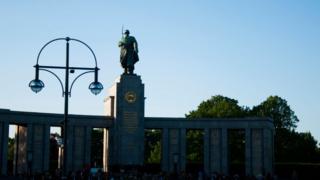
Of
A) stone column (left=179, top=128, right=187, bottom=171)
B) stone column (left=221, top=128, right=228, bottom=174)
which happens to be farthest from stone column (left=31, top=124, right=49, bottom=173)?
stone column (left=221, top=128, right=228, bottom=174)

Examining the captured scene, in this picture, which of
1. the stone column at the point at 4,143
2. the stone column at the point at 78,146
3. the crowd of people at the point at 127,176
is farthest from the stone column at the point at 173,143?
the stone column at the point at 4,143

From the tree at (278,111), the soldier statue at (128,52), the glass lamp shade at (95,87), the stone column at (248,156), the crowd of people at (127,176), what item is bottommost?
the crowd of people at (127,176)

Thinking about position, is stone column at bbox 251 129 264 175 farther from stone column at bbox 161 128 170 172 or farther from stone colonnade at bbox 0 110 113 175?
stone colonnade at bbox 0 110 113 175

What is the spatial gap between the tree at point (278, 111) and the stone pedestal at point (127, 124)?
1570 inches

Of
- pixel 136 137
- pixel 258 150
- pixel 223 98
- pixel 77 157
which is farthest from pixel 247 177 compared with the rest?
pixel 223 98

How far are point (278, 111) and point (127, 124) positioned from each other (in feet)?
146

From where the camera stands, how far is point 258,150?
2640 inches

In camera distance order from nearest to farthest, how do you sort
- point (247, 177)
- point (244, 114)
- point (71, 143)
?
point (247, 177) < point (71, 143) < point (244, 114)

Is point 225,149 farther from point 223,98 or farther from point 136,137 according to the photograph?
point 223,98

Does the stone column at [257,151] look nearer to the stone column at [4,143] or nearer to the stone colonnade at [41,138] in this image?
the stone colonnade at [41,138]

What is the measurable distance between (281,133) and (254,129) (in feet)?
112

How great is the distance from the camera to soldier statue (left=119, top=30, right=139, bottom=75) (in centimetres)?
6656

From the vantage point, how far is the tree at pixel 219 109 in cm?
9675

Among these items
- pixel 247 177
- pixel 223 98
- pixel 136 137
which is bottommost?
pixel 247 177
